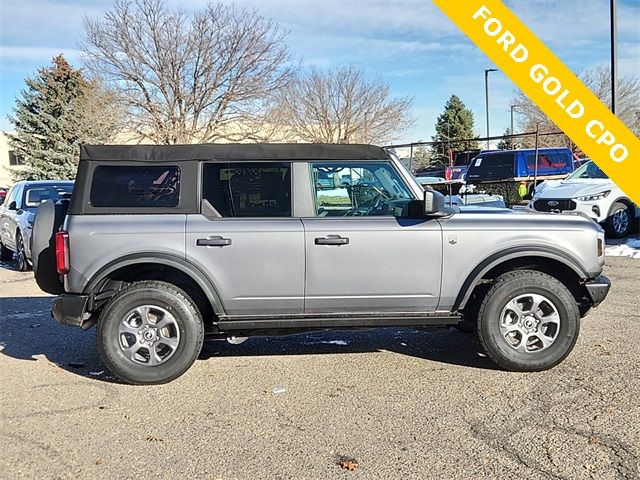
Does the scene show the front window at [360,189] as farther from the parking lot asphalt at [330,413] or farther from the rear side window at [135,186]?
the parking lot asphalt at [330,413]

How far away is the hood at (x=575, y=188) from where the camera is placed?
11.5 meters

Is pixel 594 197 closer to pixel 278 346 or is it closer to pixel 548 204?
pixel 548 204

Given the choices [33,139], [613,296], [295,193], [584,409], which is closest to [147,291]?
[295,193]

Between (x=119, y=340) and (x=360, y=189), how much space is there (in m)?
2.23

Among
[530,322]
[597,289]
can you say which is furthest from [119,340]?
[597,289]

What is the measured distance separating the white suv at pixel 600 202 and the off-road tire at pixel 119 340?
859 centimetres

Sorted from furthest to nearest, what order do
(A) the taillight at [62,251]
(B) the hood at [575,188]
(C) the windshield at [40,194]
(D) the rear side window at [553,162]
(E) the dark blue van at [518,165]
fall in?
1. (D) the rear side window at [553,162]
2. (E) the dark blue van at [518,165]
3. (B) the hood at [575,188]
4. (C) the windshield at [40,194]
5. (A) the taillight at [62,251]

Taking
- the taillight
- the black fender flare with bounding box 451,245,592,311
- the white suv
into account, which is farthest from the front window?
the white suv

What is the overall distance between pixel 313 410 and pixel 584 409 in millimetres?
1820

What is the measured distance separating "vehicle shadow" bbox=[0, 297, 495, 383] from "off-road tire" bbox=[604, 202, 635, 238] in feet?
A: 23.8

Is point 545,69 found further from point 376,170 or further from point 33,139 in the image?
point 33,139

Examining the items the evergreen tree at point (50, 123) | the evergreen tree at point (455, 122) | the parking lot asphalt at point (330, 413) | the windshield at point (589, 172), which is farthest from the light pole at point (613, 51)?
the evergreen tree at point (455, 122)

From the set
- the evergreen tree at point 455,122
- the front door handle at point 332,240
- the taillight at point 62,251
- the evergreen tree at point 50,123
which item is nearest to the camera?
the taillight at point 62,251

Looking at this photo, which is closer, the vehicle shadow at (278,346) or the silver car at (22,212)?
the vehicle shadow at (278,346)
